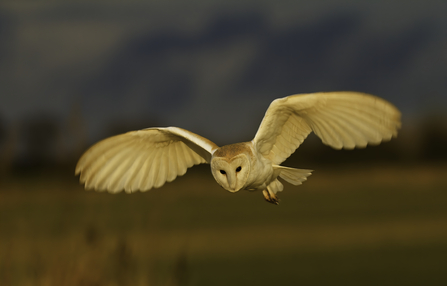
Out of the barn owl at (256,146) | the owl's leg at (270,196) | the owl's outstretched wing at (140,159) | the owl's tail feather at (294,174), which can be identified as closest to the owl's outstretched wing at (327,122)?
the barn owl at (256,146)

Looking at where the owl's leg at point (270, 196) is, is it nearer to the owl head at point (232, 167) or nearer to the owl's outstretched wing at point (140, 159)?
the owl's outstretched wing at point (140, 159)

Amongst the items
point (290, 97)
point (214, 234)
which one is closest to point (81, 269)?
point (290, 97)

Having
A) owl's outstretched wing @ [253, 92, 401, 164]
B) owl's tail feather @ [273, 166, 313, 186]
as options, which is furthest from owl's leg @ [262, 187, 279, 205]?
owl's outstretched wing @ [253, 92, 401, 164]

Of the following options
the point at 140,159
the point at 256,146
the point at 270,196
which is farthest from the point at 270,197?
the point at 140,159

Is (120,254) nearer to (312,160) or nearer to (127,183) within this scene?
(127,183)

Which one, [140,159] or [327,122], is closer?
[327,122]

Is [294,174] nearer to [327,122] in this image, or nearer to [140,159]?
[327,122]

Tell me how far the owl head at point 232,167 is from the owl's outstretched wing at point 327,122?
1.01 feet

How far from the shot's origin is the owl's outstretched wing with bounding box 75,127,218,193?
8.78 ft

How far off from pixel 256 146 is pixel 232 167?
44 cm

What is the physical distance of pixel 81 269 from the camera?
2891mm

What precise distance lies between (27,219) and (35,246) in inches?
12.8

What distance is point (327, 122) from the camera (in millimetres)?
2408

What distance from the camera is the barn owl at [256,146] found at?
2104mm
